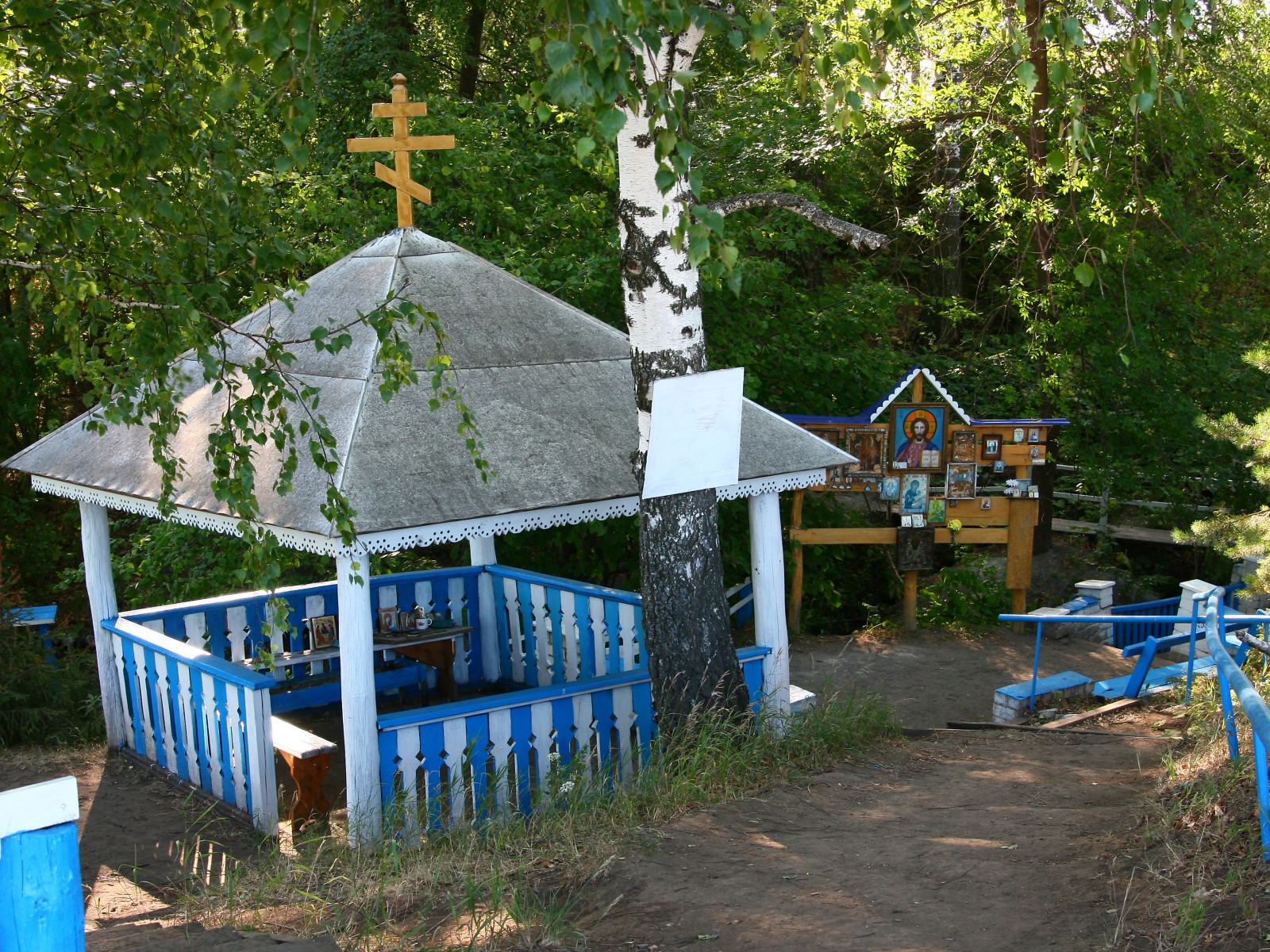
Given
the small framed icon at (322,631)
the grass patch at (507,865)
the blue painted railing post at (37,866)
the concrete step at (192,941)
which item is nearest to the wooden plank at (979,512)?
the grass patch at (507,865)

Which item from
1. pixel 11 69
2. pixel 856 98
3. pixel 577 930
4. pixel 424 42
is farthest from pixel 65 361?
pixel 424 42

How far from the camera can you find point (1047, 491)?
14875 mm

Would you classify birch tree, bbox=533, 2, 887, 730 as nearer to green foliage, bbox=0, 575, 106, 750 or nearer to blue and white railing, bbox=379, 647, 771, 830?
blue and white railing, bbox=379, 647, 771, 830

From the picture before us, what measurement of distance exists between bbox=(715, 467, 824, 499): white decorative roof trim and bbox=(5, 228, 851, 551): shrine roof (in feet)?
0.06

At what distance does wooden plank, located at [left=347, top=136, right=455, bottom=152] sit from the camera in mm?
6926

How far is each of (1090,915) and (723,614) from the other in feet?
9.19

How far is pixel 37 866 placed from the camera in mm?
2176

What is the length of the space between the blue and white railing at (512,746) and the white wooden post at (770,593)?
0.65 ft

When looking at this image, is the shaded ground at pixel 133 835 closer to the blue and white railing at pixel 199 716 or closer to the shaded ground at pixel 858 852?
the shaded ground at pixel 858 852

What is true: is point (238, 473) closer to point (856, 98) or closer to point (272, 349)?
point (272, 349)

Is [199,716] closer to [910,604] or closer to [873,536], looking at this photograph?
[873,536]

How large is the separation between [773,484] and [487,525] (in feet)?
6.35

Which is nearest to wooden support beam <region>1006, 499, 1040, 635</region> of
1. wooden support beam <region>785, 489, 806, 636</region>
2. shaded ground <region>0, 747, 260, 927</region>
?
wooden support beam <region>785, 489, 806, 636</region>

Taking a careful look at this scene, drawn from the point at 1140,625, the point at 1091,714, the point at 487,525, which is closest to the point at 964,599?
the point at 1140,625
